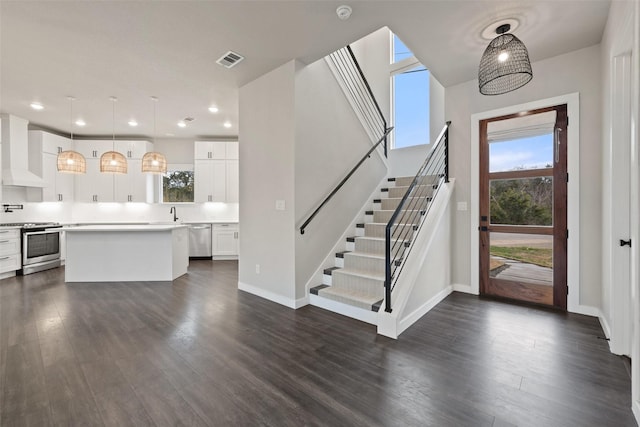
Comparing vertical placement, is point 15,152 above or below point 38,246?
above

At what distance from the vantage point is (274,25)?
2.77m

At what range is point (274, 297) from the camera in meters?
3.71

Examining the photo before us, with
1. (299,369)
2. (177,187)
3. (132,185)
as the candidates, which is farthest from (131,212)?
(299,369)

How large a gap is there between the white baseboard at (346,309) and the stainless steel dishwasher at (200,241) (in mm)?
4261

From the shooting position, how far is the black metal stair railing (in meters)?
3.99

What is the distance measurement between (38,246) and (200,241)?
293cm

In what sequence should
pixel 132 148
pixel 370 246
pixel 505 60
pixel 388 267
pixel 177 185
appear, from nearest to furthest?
pixel 505 60 < pixel 388 267 < pixel 370 246 < pixel 132 148 < pixel 177 185

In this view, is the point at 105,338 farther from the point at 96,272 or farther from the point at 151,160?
the point at 151,160

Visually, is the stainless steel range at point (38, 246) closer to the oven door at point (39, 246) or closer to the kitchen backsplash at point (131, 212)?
the oven door at point (39, 246)

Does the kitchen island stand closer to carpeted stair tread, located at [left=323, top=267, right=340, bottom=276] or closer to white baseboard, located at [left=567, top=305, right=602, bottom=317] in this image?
carpeted stair tread, located at [left=323, top=267, right=340, bottom=276]

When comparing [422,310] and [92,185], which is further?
[92,185]

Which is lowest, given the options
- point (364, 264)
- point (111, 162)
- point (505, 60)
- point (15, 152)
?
point (364, 264)

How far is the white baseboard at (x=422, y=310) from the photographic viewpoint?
2.76 metres

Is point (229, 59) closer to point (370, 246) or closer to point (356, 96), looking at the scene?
point (356, 96)
